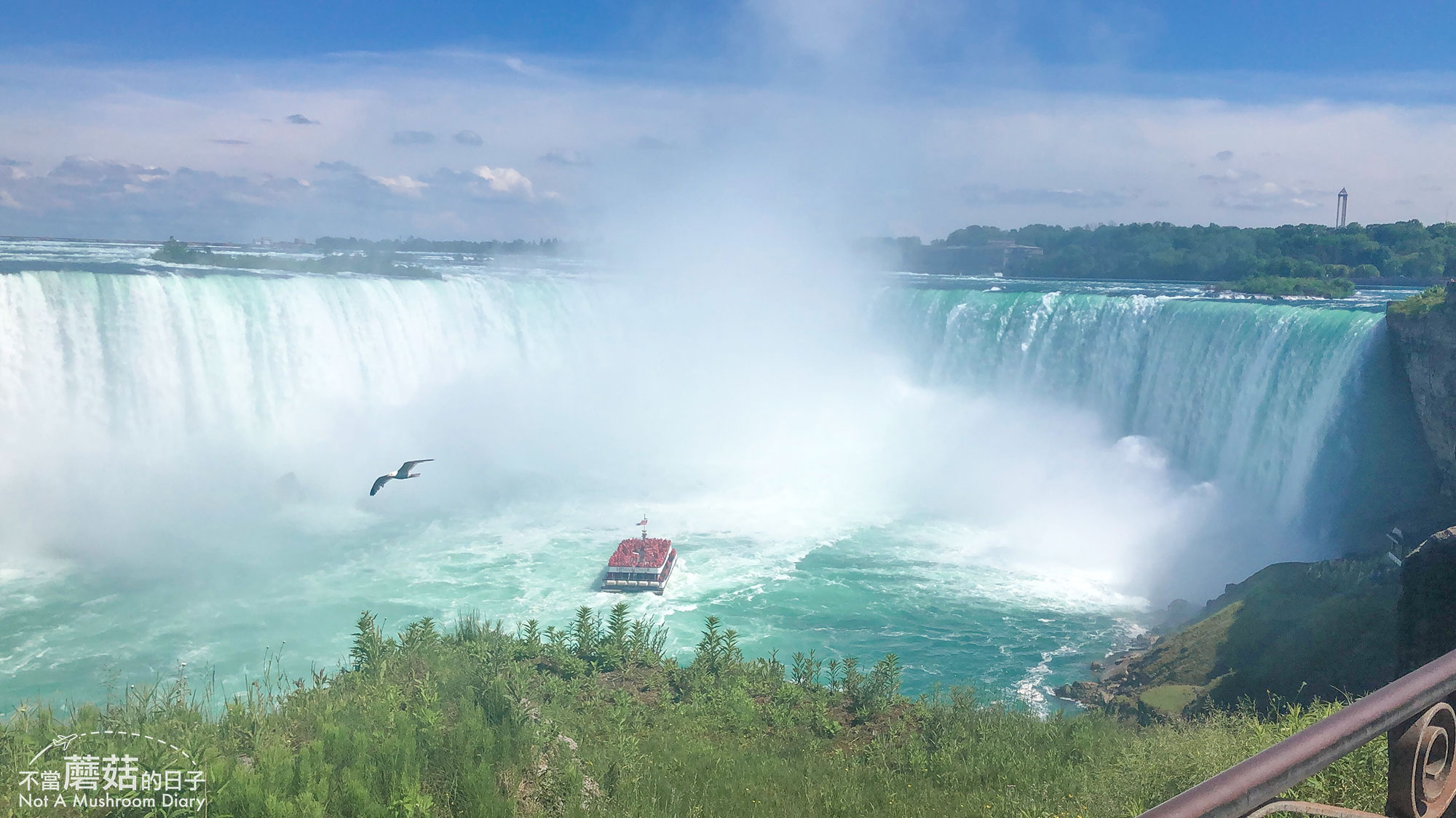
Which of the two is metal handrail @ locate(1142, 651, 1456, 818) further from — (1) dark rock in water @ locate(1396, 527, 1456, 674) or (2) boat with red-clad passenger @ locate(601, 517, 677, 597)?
(2) boat with red-clad passenger @ locate(601, 517, 677, 597)

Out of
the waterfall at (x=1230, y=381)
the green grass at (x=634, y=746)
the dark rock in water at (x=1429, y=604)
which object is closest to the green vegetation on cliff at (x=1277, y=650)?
the green grass at (x=634, y=746)

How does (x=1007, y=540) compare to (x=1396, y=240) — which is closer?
(x=1007, y=540)

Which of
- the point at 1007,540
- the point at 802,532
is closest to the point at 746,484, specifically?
the point at 802,532

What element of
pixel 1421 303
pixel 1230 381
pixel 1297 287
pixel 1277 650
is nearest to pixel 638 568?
pixel 1277 650

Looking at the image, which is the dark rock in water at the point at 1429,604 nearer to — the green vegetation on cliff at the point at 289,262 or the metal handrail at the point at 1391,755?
the metal handrail at the point at 1391,755

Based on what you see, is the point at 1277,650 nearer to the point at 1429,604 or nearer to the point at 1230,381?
the point at 1429,604

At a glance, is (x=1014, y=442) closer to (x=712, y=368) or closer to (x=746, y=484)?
(x=746, y=484)

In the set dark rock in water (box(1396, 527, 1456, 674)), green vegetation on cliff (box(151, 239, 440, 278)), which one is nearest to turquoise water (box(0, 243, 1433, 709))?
green vegetation on cliff (box(151, 239, 440, 278))
